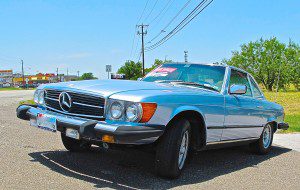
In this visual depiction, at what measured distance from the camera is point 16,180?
4.12 metres

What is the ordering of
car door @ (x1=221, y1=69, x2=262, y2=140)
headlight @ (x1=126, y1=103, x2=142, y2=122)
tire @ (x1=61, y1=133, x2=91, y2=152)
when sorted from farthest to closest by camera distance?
tire @ (x1=61, y1=133, x2=91, y2=152) < car door @ (x1=221, y1=69, x2=262, y2=140) < headlight @ (x1=126, y1=103, x2=142, y2=122)

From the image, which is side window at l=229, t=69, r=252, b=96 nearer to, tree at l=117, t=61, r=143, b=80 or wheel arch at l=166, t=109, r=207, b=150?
wheel arch at l=166, t=109, r=207, b=150

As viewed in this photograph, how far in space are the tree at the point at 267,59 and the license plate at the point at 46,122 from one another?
6285 centimetres

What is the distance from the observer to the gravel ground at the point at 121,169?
4.21 meters

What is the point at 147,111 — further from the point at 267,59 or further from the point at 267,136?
the point at 267,59

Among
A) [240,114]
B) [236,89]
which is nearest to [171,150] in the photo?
[236,89]

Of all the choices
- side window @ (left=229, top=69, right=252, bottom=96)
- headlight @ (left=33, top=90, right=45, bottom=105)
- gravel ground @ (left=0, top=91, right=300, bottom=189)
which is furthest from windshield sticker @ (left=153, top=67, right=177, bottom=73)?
headlight @ (left=33, top=90, right=45, bottom=105)

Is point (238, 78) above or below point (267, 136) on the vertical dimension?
above

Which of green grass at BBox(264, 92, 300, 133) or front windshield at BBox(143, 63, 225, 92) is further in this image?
green grass at BBox(264, 92, 300, 133)

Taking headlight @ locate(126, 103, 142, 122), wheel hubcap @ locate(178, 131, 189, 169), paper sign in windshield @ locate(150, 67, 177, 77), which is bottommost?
wheel hubcap @ locate(178, 131, 189, 169)

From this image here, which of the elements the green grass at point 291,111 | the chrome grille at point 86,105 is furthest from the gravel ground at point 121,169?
the green grass at point 291,111

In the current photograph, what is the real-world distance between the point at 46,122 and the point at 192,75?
246 centimetres

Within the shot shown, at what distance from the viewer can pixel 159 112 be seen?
4.21m

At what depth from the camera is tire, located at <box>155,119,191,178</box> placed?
432 centimetres
